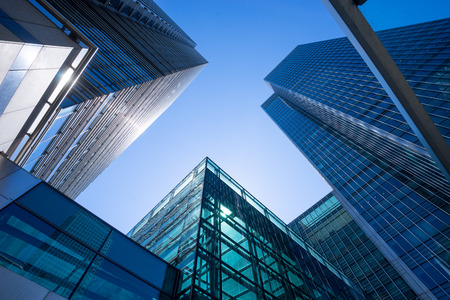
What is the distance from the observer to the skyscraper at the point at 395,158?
102 ft

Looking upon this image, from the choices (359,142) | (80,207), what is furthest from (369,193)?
(80,207)

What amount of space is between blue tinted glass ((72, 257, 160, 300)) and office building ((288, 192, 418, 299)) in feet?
91.8

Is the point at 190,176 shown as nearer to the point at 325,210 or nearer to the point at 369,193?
the point at 369,193

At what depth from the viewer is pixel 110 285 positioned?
813 centimetres

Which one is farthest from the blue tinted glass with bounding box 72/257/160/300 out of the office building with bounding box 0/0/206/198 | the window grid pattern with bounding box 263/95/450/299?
the window grid pattern with bounding box 263/95/450/299

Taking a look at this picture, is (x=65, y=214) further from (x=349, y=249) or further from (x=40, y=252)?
(x=349, y=249)

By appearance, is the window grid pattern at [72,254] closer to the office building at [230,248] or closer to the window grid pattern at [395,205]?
the office building at [230,248]

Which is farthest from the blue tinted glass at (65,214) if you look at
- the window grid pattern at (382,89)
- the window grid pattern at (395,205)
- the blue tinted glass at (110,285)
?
the window grid pattern at (395,205)

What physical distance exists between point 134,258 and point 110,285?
67.4 inches

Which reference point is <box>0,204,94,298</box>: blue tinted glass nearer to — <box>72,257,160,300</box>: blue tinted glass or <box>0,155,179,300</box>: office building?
<box>0,155,179,300</box>: office building

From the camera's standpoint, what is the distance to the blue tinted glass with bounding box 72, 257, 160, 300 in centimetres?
746

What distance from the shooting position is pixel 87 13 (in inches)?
766

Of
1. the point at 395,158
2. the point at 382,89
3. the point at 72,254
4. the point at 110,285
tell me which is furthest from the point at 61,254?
the point at 382,89

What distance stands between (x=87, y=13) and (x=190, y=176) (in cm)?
1601
